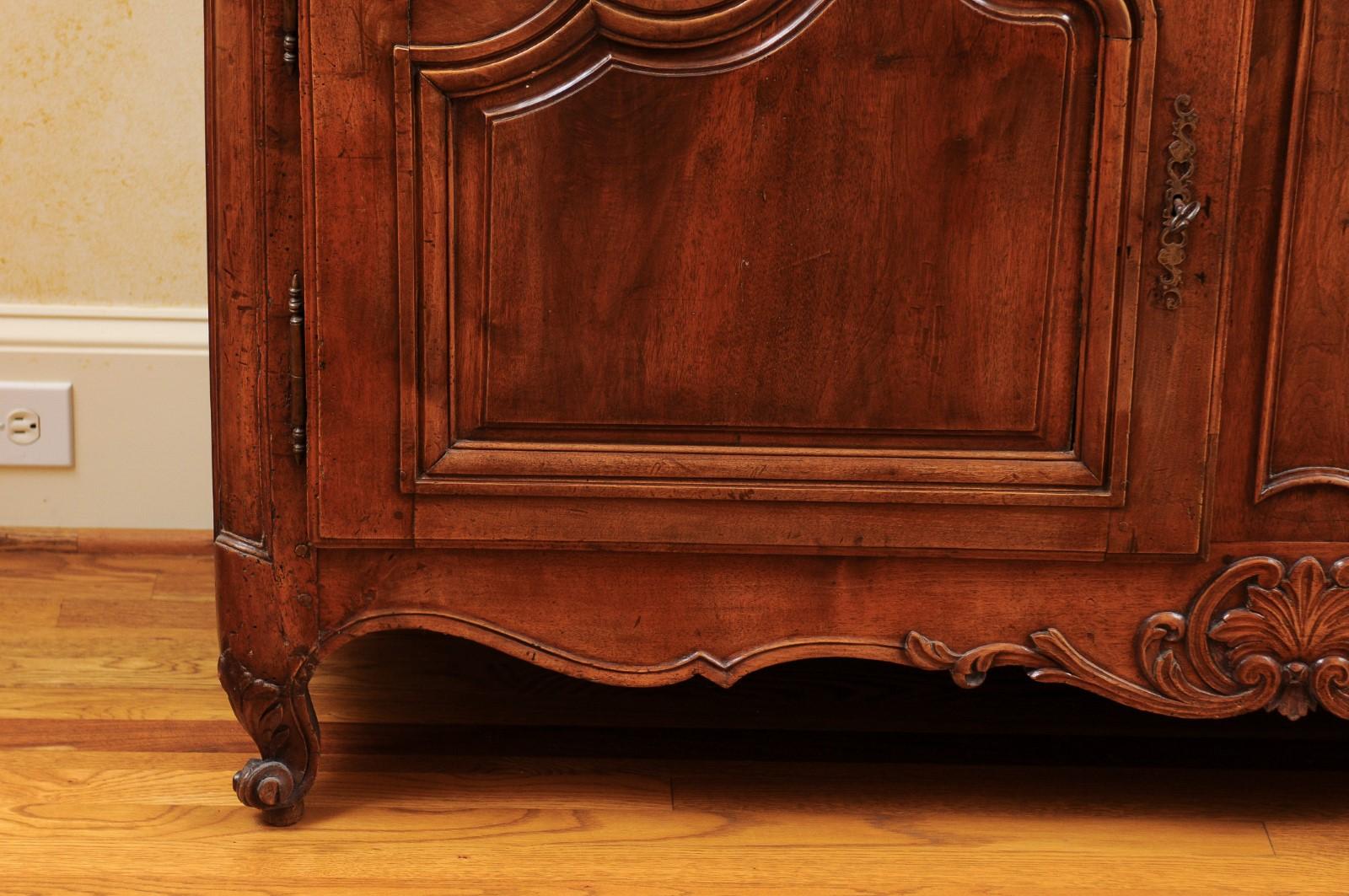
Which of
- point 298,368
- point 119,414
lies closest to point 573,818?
point 298,368

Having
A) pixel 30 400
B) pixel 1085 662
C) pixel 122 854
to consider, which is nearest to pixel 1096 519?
pixel 1085 662

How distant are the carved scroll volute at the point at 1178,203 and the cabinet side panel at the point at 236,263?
57 centimetres

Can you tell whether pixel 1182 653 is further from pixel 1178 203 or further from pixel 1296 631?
pixel 1178 203

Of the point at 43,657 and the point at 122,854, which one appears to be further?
the point at 43,657

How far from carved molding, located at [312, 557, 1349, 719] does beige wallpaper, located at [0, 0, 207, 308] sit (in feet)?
2.27

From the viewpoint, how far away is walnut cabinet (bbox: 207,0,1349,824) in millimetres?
847

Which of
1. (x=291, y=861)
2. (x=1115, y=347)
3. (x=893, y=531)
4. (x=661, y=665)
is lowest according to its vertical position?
(x=291, y=861)

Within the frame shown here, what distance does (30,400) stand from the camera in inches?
57.5

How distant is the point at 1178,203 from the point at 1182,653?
1.01 ft

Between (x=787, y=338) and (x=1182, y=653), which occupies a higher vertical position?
(x=787, y=338)

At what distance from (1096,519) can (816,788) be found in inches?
12.4

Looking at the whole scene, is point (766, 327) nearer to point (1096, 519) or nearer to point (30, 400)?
point (1096, 519)

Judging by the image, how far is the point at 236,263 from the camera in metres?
0.89

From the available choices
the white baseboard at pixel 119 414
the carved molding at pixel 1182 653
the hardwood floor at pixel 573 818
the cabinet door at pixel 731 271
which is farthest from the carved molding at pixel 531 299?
the white baseboard at pixel 119 414
